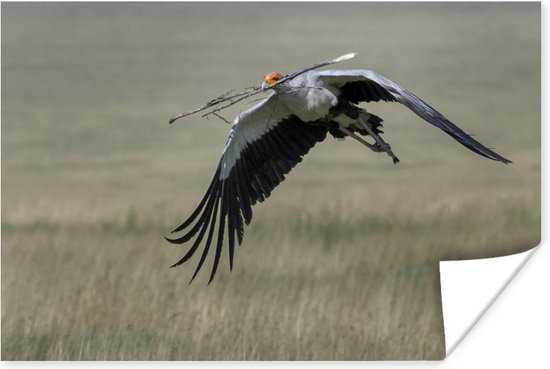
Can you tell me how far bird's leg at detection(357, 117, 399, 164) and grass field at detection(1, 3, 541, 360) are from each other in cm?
66

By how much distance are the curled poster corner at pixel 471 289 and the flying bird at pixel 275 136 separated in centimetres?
81

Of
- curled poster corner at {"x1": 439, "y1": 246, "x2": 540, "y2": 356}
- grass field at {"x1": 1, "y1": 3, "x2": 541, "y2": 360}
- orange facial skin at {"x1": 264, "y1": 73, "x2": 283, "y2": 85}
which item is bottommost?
curled poster corner at {"x1": 439, "y1": 246, "x2": 540, "y2": 356}

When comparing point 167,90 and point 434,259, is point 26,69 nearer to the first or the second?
point 167,90

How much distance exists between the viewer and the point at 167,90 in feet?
24.2

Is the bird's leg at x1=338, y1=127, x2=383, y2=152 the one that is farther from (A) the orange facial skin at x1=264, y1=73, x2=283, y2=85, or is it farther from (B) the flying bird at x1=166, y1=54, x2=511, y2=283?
(A) the orange facial skin at x1=264, y1=73, x2=283, y2=85

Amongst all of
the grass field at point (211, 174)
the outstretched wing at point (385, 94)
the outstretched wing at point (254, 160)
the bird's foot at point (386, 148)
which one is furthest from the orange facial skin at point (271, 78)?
the grass field at point (211, 174)

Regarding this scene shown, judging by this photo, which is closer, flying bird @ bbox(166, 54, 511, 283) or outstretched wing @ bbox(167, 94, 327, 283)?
flying bird @ bbox(166, 54, 511, 283)

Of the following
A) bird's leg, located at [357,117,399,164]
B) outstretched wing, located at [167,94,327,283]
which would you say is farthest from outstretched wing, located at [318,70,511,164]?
outstretched wing, located at [167,94,327,283]

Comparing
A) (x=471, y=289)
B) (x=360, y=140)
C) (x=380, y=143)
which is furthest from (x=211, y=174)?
(x=471, y=289)

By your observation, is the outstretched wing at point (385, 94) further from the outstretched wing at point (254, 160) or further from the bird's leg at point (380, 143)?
the outstretched wing at point (254, 160)

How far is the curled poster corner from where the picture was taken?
23.1ft

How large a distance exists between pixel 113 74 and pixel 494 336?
2.12 meters

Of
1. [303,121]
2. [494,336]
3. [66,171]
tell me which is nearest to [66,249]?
[66,171]

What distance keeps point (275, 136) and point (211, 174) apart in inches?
24.0
